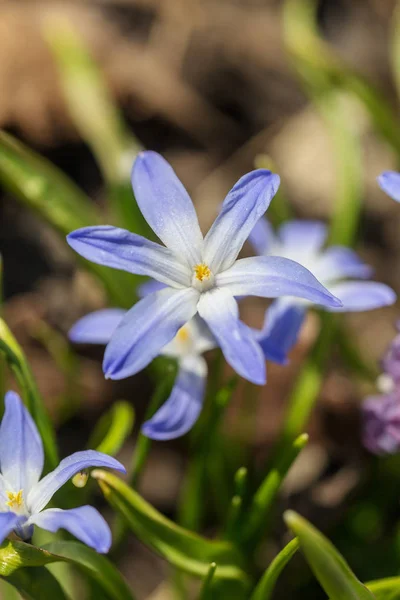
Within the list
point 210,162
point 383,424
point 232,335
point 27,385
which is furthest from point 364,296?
point 210,162

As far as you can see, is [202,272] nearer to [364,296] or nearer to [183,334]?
[183,334]

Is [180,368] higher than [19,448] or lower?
higher

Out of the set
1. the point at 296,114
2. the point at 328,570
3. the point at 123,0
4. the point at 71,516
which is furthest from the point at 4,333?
the point at 123,0

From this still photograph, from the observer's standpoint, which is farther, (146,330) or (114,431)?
(114,431)

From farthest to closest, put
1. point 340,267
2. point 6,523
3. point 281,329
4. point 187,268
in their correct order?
point 340,267 → point 281,329 → point 187,268 → point 6,523

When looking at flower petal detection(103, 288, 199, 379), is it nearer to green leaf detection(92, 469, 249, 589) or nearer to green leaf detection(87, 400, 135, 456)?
green leaf detection(92, 469, 249, 589)

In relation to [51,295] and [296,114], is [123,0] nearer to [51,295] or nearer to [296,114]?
[296,114]

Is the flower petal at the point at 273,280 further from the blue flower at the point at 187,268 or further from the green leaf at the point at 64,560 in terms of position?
the green leaf at the point at 64,560

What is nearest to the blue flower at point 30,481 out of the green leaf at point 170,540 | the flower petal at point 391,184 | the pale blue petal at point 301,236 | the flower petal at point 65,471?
the flower petal at point 65,471
